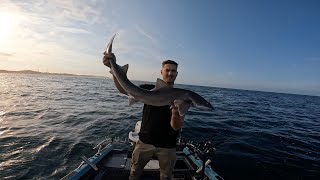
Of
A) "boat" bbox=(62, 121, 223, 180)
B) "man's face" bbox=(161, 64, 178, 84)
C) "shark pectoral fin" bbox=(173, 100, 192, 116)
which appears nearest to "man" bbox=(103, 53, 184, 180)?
"man's face" bbox=(161, 64, 178, 84)

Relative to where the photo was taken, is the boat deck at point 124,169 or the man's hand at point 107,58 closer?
the man's hand at point 107,58

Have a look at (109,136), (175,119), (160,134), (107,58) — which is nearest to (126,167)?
(160,134)

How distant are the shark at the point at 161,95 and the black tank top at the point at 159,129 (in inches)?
25.0

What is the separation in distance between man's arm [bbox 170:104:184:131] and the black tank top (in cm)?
29

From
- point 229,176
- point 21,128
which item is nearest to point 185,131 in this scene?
point 229,176

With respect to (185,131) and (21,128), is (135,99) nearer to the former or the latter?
(185,131)

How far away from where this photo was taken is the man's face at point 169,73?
5.17 metres

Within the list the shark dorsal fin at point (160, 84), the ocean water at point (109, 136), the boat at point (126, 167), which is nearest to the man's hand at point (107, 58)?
the shark dorsal fin at point (160, 84)

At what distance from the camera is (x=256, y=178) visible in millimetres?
13328

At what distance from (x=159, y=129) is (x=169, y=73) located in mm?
1288

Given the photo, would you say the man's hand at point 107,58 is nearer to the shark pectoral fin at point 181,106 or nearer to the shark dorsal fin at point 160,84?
the shark dorsal fin at point 160,84

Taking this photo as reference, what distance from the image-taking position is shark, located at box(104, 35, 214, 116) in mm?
4738

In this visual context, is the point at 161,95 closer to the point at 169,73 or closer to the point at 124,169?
the point at 169,73

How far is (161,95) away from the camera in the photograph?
476cm
